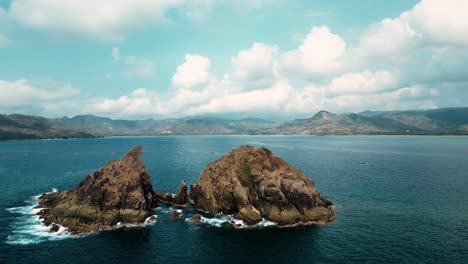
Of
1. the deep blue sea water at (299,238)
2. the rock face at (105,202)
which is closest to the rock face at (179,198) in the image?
the deep blue sea water at (299,238)

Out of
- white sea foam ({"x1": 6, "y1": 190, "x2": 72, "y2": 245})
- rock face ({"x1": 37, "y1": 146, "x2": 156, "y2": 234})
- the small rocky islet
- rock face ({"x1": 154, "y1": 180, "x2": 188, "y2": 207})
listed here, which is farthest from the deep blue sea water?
rock face ({"x1": 154, "y1": 180, "x2": 188, "y2": 207})

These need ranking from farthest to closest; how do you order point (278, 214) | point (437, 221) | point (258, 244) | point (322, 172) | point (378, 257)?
point (322, 172)
point (278, 214)
point (437, 221)
point (258, 244)
point (378, 257)

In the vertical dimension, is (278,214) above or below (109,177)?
below

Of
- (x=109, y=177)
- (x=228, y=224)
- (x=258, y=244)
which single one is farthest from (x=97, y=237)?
(x=258, y=244)

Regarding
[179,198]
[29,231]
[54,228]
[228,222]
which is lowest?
[228,222]

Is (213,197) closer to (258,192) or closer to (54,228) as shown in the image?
(258,192)

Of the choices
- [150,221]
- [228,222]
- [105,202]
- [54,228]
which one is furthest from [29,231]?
[228,222]

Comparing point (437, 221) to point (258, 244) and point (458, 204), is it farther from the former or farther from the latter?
point (258, 244)

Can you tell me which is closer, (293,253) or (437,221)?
(293,253)
